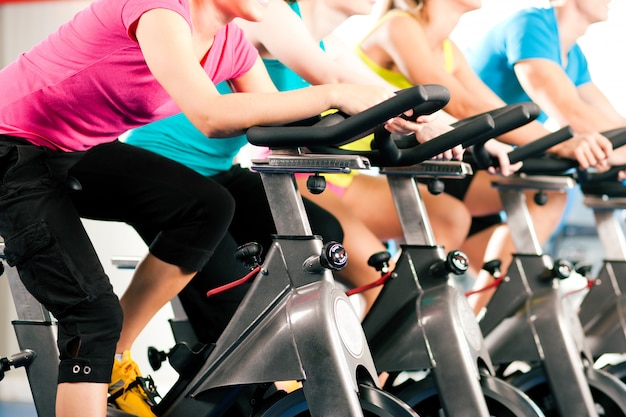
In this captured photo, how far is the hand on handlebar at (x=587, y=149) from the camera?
258cm

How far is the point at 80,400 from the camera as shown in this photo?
5.54 feet

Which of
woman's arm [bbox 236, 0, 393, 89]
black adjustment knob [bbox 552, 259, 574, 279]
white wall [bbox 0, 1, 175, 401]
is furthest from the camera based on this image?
white wall [bbox 0, 1, 175, 401]

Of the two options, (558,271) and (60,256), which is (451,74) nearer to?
(558,271)

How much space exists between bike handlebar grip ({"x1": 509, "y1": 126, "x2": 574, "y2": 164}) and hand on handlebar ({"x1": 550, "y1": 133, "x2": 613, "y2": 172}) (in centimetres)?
20

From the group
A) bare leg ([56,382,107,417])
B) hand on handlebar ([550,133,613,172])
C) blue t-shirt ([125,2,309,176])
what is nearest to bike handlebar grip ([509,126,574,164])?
hand on handlebar ([550,133,613,172])

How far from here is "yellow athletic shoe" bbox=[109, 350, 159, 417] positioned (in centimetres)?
198

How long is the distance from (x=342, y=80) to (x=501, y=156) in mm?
499

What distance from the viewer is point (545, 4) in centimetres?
433

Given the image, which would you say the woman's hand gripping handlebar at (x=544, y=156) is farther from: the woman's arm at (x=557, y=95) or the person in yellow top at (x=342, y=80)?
the woman's arm at (x=557, y=95)

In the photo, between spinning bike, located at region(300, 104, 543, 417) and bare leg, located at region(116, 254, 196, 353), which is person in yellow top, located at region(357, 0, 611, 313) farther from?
bare leg, located at region(116, 254, 196, 353)

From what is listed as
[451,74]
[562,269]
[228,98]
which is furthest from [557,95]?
[228,98]

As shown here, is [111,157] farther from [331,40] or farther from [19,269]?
[331,40]

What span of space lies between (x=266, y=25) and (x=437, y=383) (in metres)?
1.06

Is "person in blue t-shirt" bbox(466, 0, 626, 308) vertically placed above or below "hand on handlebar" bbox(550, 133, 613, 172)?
above
